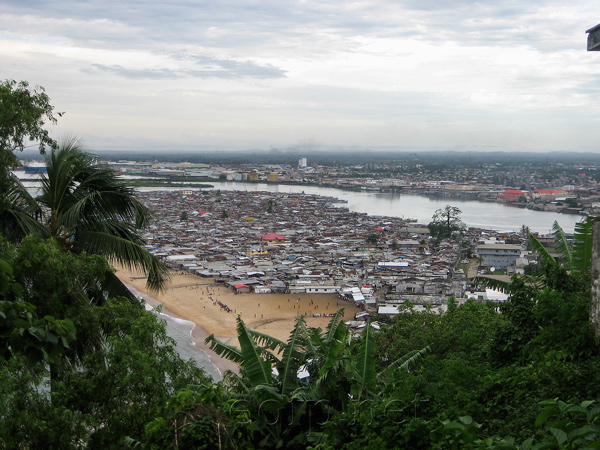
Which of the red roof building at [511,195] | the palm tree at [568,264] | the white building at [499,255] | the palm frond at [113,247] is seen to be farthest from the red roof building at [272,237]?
the red roof building at [511,195]

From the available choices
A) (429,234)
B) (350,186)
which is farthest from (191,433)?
(350,186)

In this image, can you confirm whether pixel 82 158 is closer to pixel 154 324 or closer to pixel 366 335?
pixel 154 324

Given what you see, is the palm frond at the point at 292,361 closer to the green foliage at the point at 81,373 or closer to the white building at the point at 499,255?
the green foliage at the point at 81,373

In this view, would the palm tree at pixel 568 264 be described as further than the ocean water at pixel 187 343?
No

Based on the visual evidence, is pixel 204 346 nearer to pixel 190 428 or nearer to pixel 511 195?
pixel 190 428

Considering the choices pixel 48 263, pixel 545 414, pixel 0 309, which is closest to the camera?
pixel 0 309

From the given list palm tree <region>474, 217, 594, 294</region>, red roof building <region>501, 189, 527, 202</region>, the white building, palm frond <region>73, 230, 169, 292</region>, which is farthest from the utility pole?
red roof building <region>501, 189, 527, 202</region>

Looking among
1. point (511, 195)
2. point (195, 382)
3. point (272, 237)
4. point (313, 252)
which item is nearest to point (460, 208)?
point (511, 195)
